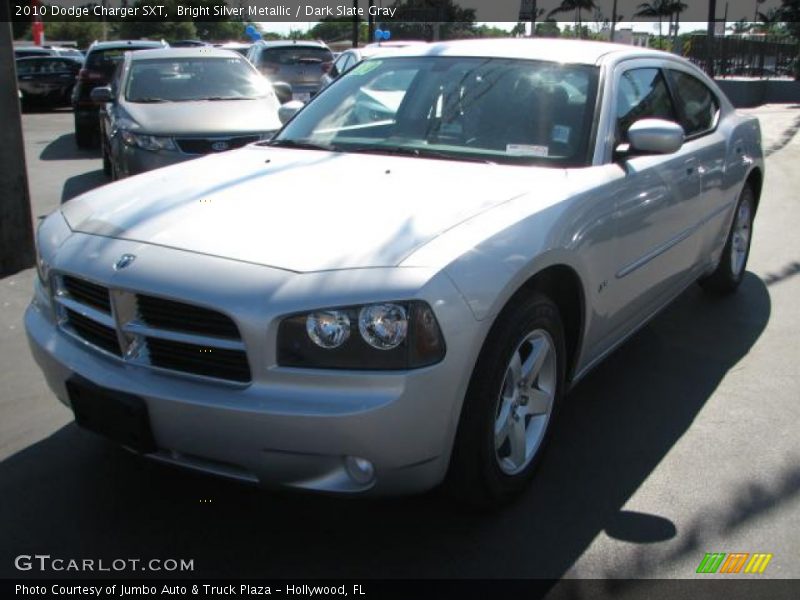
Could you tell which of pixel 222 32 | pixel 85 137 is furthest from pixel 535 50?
pixel 222 32

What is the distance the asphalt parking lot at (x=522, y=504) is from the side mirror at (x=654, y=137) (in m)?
1.24

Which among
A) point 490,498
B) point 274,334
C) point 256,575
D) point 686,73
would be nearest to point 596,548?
point 490,498

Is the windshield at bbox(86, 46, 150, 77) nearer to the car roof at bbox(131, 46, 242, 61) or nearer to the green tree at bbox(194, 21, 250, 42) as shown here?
the car roof at bbox(131, 46, 242, 61)

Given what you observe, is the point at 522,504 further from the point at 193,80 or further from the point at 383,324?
the point at 193,80

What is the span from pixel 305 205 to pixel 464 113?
118 cm

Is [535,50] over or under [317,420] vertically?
over

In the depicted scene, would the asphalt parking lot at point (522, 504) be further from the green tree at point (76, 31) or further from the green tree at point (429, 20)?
the green tree at point (76, 31)

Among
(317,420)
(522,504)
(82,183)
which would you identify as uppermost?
(317,420)

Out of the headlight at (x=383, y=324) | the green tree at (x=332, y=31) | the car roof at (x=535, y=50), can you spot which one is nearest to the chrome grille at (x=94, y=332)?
the headlight at (x=383, y=324)

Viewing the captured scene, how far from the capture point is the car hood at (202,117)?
812 centimetres

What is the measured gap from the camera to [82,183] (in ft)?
33.9

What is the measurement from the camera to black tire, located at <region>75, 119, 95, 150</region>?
45.3 feet

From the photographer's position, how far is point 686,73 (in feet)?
16.6

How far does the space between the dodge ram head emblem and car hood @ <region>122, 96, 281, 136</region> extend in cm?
547
